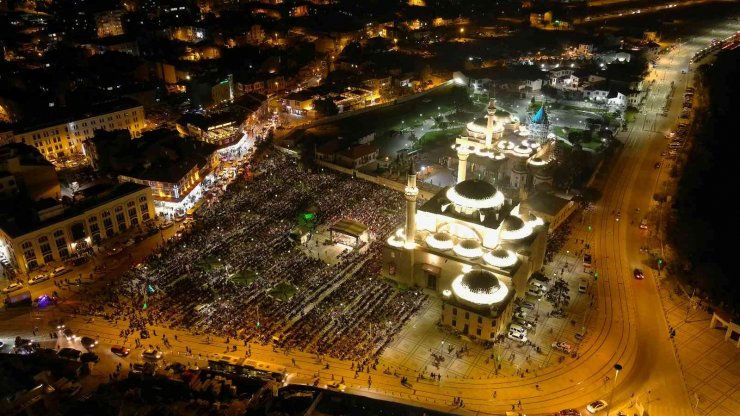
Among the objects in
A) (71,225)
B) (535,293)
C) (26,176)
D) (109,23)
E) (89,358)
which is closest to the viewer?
(89,358)

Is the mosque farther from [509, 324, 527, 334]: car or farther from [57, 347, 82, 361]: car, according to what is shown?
[57, 347, 82, 361]: car

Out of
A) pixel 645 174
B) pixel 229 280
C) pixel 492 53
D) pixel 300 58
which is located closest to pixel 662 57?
pixel 492 53

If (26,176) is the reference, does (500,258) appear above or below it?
below

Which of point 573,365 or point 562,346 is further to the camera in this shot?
point 562,346

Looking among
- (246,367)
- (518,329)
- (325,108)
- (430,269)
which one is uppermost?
(325,108)

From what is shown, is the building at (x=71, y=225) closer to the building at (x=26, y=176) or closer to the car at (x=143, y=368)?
the building at (x=26, y=176)

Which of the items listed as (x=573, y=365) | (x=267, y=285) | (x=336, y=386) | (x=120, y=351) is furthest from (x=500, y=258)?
(x=120, y=351)

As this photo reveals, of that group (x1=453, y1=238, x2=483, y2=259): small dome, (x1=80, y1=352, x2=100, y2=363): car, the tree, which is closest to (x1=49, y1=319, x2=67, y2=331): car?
(x1=80, y1=352, x2=100, y2=363): car

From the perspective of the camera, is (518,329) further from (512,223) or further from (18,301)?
(18,301)
